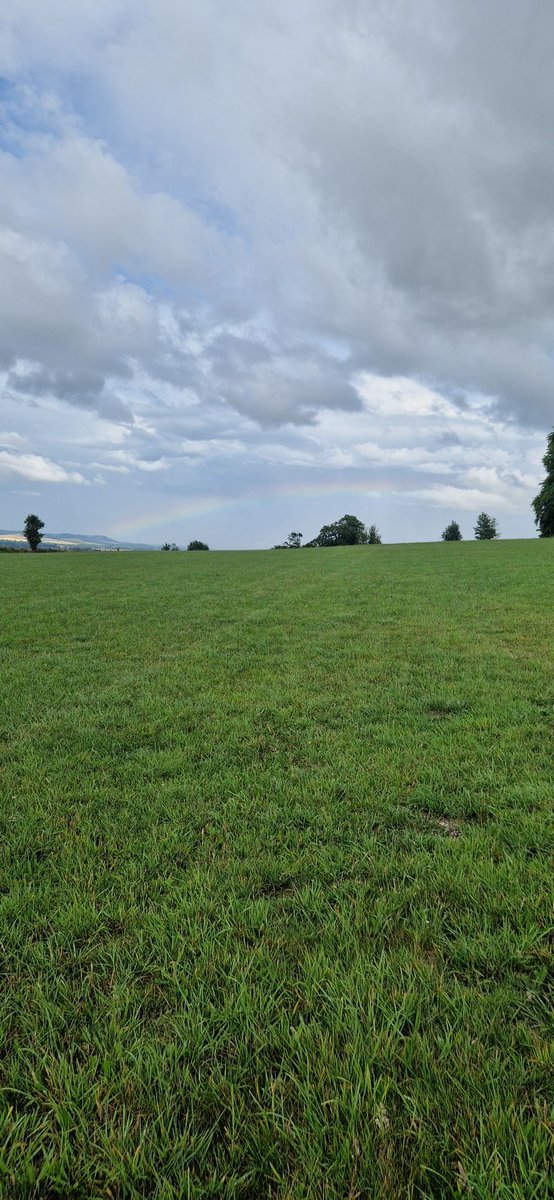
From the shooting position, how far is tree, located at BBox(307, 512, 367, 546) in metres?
122

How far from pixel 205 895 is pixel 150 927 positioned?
337mm

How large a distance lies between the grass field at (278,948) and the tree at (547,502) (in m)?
64.8

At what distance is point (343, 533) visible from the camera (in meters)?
122

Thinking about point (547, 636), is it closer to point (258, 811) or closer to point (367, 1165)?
point (258, 811)

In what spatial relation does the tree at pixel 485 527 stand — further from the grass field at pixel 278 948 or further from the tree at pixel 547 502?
the grass field at pixel 278 948

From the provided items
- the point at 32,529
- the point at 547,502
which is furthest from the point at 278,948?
the point at 32,529

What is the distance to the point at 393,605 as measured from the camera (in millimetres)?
13258

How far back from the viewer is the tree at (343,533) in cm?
12188

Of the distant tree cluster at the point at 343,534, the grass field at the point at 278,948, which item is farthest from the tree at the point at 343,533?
the grass field at the point at 278,948

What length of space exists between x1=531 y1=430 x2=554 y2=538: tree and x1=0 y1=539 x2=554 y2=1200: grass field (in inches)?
2551

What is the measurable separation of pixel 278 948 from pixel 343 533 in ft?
402

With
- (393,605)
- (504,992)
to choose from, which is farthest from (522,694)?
(393,605)

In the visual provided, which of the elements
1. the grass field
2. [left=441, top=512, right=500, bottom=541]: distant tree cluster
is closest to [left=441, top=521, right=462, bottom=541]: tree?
[left=441, top=512, right=500, bottom=541]: distant tree cluster

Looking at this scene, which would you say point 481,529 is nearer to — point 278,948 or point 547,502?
point 547,502
